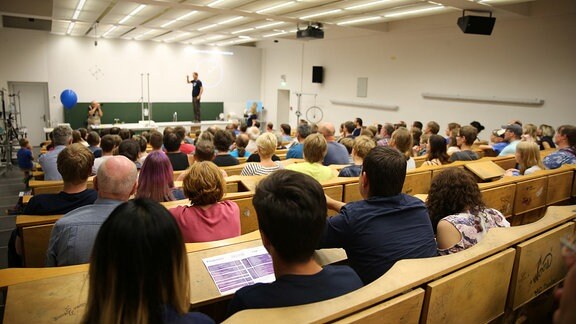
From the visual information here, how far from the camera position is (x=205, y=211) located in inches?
87.3

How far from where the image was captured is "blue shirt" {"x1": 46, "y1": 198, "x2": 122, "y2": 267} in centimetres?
183

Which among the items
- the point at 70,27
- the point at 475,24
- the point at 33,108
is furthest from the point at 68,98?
the point at 475,24

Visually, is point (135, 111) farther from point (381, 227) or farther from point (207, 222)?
point (381, 227)

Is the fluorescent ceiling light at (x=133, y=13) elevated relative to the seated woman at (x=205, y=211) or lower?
elevated

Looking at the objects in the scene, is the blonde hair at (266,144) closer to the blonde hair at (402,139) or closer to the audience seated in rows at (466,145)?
the blonde hair at (402,139)

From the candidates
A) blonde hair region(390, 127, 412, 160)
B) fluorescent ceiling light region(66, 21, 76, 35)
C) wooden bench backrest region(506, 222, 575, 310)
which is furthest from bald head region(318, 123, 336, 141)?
fluorescent ceiling light region(66, 21, 76, 35)

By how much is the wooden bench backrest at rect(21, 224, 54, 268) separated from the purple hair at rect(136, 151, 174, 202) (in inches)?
24.0

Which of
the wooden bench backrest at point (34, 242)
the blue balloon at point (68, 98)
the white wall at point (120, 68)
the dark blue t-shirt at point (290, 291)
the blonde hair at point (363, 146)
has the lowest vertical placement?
the wooden bench backrest at point (34, 242)

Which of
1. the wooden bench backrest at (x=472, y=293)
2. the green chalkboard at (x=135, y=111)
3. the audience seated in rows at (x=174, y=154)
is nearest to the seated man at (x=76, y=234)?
the wooden bench backrest at (x=472, y=293)

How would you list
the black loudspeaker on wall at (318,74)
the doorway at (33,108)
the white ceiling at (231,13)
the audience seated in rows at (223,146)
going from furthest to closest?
1. the black loudspeaker on wall at (318,74)
2. the doorway at (33,108)
3. the white ceiling at (231,13)
4. the audience seated in rows at (223,146)

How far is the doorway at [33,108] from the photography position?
40.2 ft

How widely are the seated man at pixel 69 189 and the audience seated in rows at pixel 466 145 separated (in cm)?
419

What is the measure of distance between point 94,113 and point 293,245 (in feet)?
44.2

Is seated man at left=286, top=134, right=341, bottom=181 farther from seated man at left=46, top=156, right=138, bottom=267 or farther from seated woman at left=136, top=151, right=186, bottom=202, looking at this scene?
seated man at left=46, top=156, right=138, bottom=267
